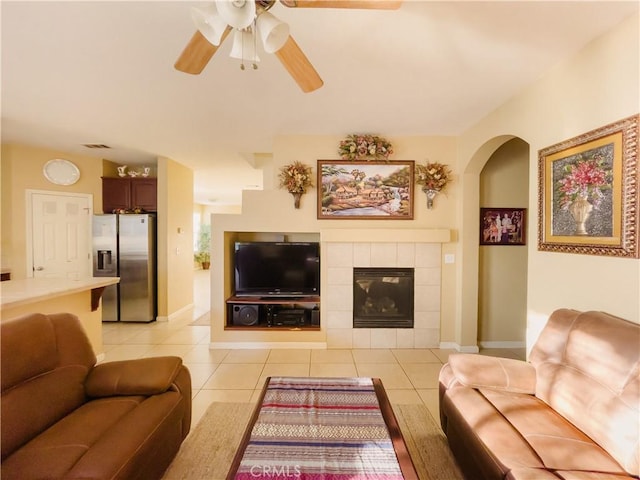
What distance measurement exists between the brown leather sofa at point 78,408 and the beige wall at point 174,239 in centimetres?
306

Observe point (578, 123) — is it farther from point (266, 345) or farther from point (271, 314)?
point (266, 345)

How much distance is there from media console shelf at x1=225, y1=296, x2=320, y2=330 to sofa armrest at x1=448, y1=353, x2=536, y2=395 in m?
2.05

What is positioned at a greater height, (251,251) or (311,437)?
(251,251)

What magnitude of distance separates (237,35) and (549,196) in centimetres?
232

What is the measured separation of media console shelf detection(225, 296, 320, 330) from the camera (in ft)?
12.1

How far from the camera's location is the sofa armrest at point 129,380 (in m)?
1.67

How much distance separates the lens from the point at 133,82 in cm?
231

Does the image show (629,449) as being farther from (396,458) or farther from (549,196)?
(549,196)

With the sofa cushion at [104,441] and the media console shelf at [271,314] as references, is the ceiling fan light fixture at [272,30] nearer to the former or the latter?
the sofa cushion at [104,441]

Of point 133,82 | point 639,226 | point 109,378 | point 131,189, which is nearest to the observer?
point 639,226

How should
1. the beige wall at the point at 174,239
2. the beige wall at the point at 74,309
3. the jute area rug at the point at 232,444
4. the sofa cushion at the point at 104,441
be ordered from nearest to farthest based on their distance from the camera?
the sofa cushion at the point at 104,441, the jute area rug at the point at 232,444, the beige wall at the point at 74,309, the beige wall at the point at 174,239

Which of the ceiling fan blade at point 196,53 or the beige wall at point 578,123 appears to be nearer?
the ceiling fan blade at point 196,53

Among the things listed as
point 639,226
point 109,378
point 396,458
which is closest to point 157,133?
point 109,378

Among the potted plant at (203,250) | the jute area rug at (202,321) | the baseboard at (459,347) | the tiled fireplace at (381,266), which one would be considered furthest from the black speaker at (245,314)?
the potted plant at (203,250)
